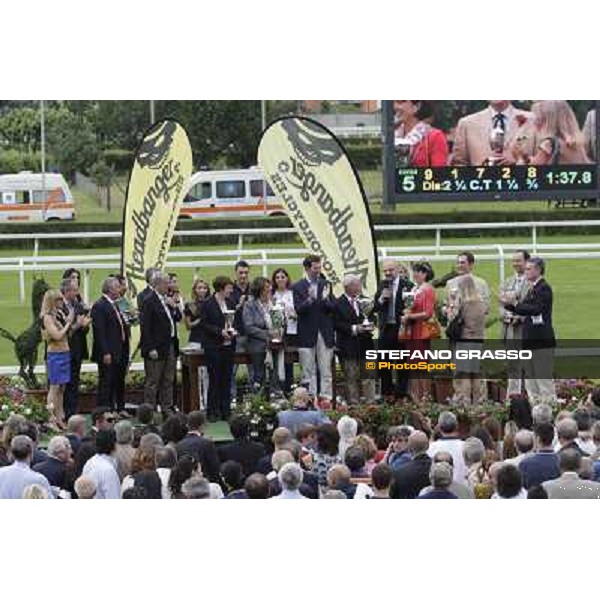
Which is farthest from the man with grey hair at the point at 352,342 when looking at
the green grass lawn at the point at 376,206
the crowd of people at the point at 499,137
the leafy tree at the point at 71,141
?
the leafy tree at the point at 71,141

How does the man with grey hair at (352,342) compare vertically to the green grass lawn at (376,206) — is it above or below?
below

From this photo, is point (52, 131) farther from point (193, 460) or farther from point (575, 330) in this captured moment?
point (193, 460)

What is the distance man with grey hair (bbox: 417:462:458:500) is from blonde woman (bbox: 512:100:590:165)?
15.4 ft

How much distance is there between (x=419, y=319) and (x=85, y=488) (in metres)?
4.43

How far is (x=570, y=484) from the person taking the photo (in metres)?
11.2

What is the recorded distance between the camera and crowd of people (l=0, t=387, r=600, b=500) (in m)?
11.2

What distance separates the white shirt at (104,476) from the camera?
38.7ft

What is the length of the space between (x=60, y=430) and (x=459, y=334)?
9.82 ft

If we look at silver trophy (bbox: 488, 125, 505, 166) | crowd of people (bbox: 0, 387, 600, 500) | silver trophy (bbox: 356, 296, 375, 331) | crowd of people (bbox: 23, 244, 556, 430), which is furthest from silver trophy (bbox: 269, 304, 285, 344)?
crowd of people (bbox: 0, 387, 600, 500)

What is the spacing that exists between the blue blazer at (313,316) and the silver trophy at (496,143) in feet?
5.34

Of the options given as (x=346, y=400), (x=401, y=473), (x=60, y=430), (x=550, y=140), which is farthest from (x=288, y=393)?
(x=401, y=473)

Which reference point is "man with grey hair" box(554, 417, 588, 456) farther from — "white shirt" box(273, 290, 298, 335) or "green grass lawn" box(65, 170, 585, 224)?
"green grass lawn" box(65, 170, 585, 224)

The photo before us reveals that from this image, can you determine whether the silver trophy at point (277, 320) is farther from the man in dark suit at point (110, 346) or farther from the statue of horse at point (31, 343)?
the statue of horse at point (31, 343)

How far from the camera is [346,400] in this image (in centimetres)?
1517
